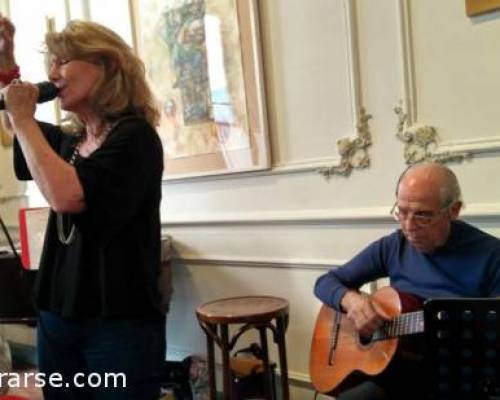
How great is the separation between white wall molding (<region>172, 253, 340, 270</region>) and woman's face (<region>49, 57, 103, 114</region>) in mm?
1168

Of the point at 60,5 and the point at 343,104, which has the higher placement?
the point at 60,5

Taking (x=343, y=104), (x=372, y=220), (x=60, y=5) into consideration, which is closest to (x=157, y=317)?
(x=372, y=220)

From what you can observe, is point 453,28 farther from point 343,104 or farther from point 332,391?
point 332,391

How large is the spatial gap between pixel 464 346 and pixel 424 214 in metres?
0.46

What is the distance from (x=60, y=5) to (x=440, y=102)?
2.23m

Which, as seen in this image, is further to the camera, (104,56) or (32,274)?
(32,274)

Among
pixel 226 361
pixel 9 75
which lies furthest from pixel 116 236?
pixel 226 361

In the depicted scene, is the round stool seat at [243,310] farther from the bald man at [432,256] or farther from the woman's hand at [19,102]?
the woman's hand at [19,102]

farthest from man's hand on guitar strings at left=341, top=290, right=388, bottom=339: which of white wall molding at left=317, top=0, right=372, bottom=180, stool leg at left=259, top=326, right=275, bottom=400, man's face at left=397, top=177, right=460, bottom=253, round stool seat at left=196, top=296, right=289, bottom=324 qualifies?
white wall molding at left=317, top=0, right=372, bottom=180

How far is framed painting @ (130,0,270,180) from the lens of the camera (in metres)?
2.26

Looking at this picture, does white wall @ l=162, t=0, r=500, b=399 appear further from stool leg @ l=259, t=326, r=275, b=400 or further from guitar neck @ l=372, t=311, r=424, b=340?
guitar neck @ l=372, t=311, r=424, b=340

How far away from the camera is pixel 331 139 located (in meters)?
2.07

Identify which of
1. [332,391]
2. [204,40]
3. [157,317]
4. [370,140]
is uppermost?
[204,40]

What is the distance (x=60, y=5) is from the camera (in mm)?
3131
